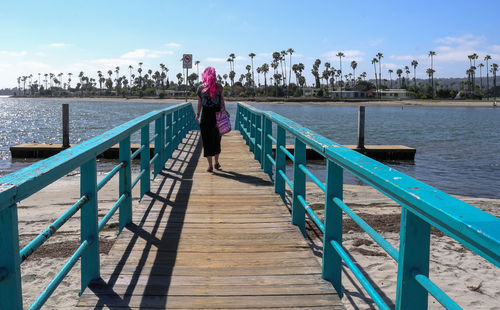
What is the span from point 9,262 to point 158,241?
2328mm

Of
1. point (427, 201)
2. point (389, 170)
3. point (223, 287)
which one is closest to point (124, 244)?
point (223, 287)

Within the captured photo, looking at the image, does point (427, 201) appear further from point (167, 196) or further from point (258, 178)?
point (258, 178)

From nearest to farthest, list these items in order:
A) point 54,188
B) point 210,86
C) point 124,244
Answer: point 124,244
point 210,86
point 54,188

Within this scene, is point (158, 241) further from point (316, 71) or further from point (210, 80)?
point (316, 71)

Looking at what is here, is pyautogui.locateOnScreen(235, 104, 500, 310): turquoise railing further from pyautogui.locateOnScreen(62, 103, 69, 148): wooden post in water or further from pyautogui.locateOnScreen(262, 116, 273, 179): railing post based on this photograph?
pyautogui.locateOnScreen(62, 103, 69, 148): wooden post in water

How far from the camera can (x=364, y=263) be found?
233 inches

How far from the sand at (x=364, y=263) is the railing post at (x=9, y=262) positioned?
2.59 metres

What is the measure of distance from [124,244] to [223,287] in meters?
1.19

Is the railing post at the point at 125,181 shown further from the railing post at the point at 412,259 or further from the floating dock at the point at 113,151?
the floating dock at the point at 113,151

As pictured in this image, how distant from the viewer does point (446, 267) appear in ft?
19.4

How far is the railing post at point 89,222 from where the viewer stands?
317 cm

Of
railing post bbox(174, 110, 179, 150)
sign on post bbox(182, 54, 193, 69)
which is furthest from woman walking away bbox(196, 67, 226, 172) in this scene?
sign on post bbox(182, 54, 193, 69)

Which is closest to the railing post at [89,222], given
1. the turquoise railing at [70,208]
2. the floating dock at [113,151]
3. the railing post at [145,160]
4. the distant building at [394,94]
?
the turquoise railing at [70,208]

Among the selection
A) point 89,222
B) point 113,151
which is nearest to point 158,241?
point 89,222
